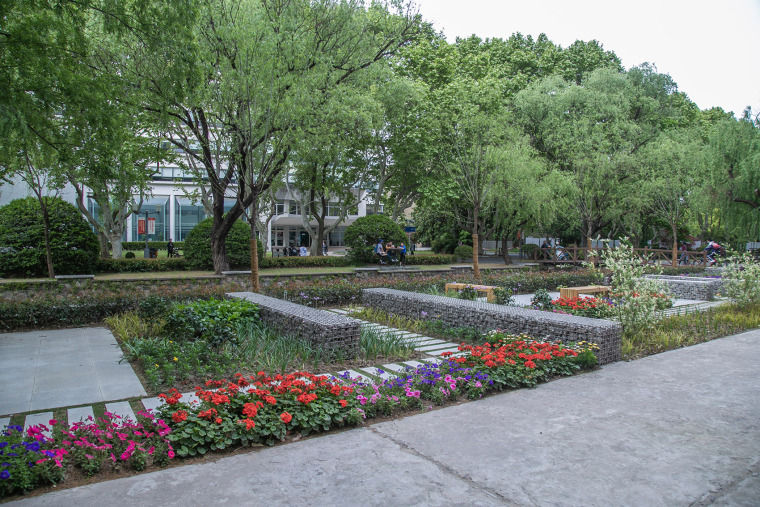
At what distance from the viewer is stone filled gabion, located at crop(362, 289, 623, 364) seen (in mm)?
6801

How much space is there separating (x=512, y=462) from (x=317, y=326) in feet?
12.2

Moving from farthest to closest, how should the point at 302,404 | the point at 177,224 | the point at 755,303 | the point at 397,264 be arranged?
the point at 177,224 < the point at 397,264 < the point at 755,303 < the point at 302,404

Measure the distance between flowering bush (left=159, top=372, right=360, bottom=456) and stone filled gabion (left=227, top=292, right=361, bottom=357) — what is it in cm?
191

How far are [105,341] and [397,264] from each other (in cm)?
1504

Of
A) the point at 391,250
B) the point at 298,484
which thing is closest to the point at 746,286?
the point at 298,484

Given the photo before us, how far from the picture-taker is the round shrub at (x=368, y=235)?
21656 mm

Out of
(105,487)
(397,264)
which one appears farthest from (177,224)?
(105,487)

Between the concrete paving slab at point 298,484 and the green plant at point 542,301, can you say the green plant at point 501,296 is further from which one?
the concrete paving slab at point 298,484

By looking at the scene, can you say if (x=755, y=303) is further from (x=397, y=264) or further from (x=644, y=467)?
(x=397, y=264)

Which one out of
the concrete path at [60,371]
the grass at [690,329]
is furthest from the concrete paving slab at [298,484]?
the grass at [690,329]

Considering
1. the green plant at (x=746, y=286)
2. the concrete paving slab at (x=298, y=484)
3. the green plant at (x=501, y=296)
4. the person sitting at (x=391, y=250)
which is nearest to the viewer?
the concrete paving slab at (x=298, y=484)

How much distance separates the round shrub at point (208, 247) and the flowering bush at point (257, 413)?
13870 millimetres

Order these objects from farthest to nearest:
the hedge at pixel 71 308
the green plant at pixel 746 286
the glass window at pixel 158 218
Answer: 1. the glass window at pixel 158 218
2. the green plant at pixel 746 286
3. the hedge at pixel 71 308

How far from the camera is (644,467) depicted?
358 cm
